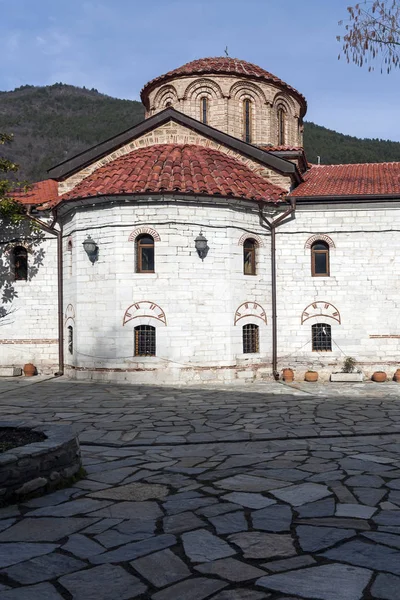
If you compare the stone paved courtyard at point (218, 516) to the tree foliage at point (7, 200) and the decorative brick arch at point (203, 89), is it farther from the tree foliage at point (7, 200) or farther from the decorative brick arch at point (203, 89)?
the decorative brick arch at point (203, 89)

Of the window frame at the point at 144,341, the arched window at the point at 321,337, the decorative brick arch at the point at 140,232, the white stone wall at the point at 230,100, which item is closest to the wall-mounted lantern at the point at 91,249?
the decorative brick arch at the point at 140,232

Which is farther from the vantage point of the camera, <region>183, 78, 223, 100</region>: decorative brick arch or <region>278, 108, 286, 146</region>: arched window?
<region>278, 108, 286, 146</region>: arched window

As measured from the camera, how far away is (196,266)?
1379 centimetres

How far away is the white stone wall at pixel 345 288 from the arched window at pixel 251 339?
0.78m

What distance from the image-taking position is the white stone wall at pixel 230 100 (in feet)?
58.6

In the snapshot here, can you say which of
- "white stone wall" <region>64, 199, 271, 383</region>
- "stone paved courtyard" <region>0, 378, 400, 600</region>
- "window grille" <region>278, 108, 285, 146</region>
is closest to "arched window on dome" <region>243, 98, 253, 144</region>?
"window grille" <region>278, 108, 285, 146</region>

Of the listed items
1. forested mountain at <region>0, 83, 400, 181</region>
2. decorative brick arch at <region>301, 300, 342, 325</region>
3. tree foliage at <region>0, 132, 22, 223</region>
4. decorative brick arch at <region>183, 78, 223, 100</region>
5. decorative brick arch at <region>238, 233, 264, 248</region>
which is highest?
forested mountain at <region>0, 83, 400, 181</region>

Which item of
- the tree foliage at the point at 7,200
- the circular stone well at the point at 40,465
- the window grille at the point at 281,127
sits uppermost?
the window grille at the point at 281,127

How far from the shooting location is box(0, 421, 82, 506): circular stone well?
15.3 feet

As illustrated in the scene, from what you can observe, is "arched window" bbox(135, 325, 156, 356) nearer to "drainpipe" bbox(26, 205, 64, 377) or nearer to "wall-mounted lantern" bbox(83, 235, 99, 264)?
"wall-mounted lantern" bbox(83, 235, 99, 264)

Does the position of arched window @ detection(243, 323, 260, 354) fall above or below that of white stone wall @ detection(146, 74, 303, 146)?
below

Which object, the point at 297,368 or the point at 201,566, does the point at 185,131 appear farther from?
the point at 201,566

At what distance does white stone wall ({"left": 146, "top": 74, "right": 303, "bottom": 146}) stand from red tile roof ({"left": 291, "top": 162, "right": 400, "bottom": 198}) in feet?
7.09

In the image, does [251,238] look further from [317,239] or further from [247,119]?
[247,119]
